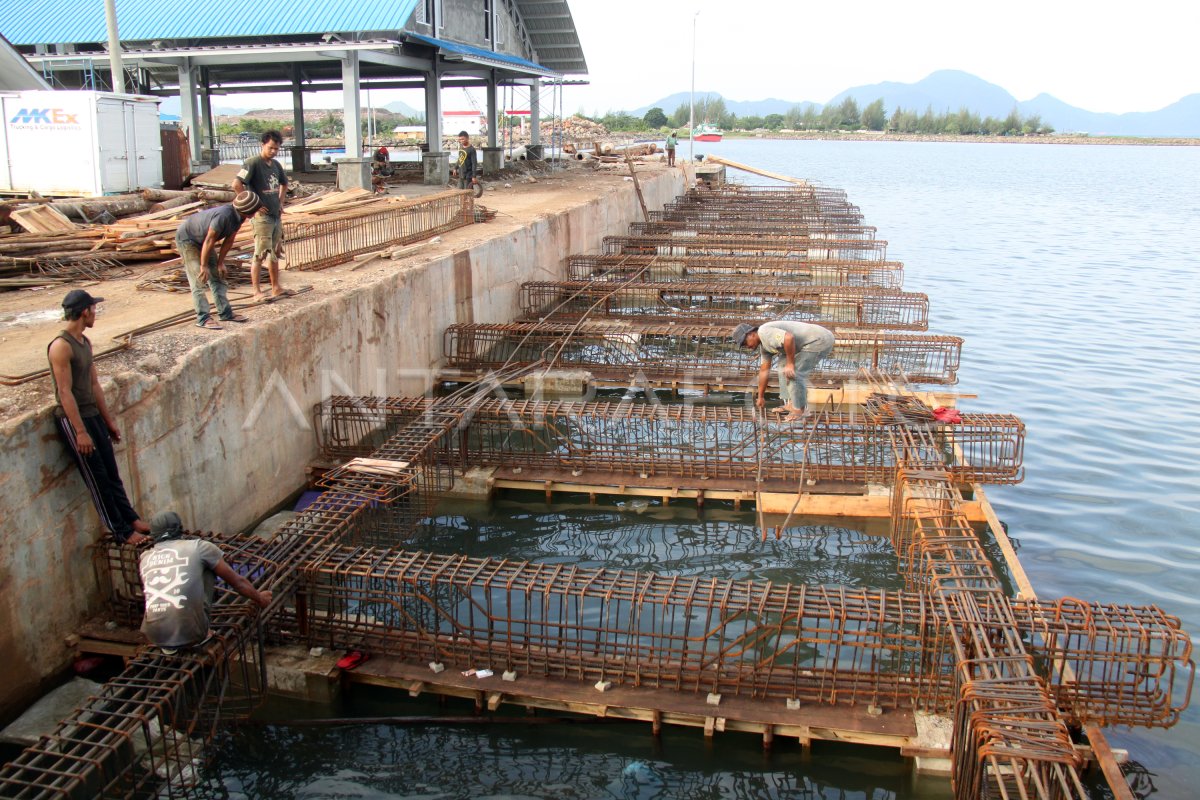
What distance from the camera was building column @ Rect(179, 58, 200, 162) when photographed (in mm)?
25500

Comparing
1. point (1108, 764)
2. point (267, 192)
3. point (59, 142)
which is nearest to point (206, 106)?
point (59, 142)

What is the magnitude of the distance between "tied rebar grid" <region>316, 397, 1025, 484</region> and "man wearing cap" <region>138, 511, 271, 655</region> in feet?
15.5

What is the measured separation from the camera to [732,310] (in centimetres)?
2011

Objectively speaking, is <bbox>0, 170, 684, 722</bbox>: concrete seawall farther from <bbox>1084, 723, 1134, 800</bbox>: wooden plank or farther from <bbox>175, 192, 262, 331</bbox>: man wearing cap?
<bbox>1084, 723, 1134, 800</bbox>: wooden plank

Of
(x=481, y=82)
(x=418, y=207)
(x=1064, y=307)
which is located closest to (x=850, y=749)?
(x=418, y=207)

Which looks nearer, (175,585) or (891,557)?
(175,585)

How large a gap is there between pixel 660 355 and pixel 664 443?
516 centimetres

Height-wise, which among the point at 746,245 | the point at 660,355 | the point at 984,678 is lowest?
the point at 984,678

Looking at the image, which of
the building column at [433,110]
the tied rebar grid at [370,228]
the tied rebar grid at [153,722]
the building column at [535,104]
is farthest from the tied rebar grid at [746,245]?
the tied rebar grid at [153,722]

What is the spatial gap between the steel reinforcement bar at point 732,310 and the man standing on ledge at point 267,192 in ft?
24.7

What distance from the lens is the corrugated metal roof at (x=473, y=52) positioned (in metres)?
25.7

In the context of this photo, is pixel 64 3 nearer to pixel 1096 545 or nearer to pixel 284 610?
pixel 284 610

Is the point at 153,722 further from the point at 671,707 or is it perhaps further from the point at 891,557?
the point at 891,557

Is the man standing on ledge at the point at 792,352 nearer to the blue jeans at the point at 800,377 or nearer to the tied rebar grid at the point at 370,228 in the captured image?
the blue jeans at the point at 800,377
